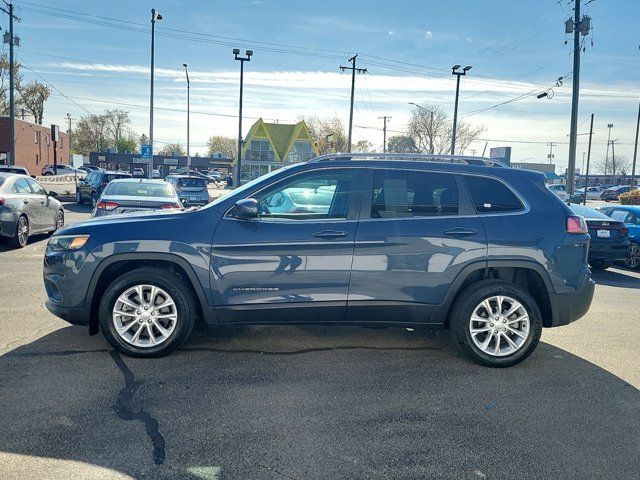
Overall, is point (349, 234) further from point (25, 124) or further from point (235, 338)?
point (25, 124)

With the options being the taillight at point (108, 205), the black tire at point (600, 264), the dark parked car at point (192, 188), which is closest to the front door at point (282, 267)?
the taillight at point (108, 205)

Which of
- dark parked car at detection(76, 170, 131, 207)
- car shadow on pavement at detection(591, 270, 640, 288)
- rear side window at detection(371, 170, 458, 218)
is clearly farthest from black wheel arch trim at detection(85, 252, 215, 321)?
dark parked car at detection(76, 170, 131, 207)

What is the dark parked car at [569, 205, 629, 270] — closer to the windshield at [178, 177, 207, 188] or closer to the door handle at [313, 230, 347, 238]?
the door handle at [313, 230, 347, 238]

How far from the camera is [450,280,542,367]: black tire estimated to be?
4.57 meters

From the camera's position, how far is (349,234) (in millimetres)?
4449

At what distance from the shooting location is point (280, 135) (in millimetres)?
61750

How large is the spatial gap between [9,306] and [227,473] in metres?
4.58

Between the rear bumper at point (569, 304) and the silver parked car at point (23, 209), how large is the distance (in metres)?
9.84

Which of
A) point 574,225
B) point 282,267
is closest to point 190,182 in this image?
point 282,267

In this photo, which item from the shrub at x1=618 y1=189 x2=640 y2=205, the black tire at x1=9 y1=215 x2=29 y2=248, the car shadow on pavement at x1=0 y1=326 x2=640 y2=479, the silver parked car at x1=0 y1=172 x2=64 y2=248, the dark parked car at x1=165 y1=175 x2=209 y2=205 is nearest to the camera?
the car shadow on pavement at x1=0 y1=326 x2=640 y2=479

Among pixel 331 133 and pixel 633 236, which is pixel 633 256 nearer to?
pixel 633 236

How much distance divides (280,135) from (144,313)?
58.9 metres

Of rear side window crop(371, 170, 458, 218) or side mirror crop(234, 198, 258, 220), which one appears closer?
side mirror crop(234, 198, 258, 220)

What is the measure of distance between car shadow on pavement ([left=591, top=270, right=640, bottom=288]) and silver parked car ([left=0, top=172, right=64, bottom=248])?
11.4 meters
